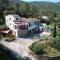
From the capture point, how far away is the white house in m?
32.2

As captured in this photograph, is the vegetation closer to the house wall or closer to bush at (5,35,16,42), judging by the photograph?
bush at (5,35,16,42)

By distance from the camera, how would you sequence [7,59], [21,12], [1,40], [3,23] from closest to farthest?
[7,59] → [1,40] → [3,23] → [21,12]

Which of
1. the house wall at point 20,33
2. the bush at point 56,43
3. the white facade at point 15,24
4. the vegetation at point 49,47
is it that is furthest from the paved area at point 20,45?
the bush at point 56,43

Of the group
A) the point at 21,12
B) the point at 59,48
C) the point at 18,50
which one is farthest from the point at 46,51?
the point at 21,12

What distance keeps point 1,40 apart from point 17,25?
4.62 metres

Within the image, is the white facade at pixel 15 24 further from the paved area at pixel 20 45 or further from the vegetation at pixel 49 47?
the vegetation at pixel 49 47

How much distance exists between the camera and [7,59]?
22312mm

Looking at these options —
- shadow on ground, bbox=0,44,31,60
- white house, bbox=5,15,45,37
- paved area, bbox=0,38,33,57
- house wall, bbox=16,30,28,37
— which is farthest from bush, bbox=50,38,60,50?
white house, bbox=5,15,45,37

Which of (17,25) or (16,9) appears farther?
(16,9)

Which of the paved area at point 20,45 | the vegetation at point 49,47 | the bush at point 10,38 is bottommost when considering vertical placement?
the paved area at point 20,45

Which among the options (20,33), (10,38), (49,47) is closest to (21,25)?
(20,33)

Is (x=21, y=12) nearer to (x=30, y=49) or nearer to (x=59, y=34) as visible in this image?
(x=59, y=34)

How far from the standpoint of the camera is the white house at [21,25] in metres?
32.2

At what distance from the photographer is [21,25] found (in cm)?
3328
